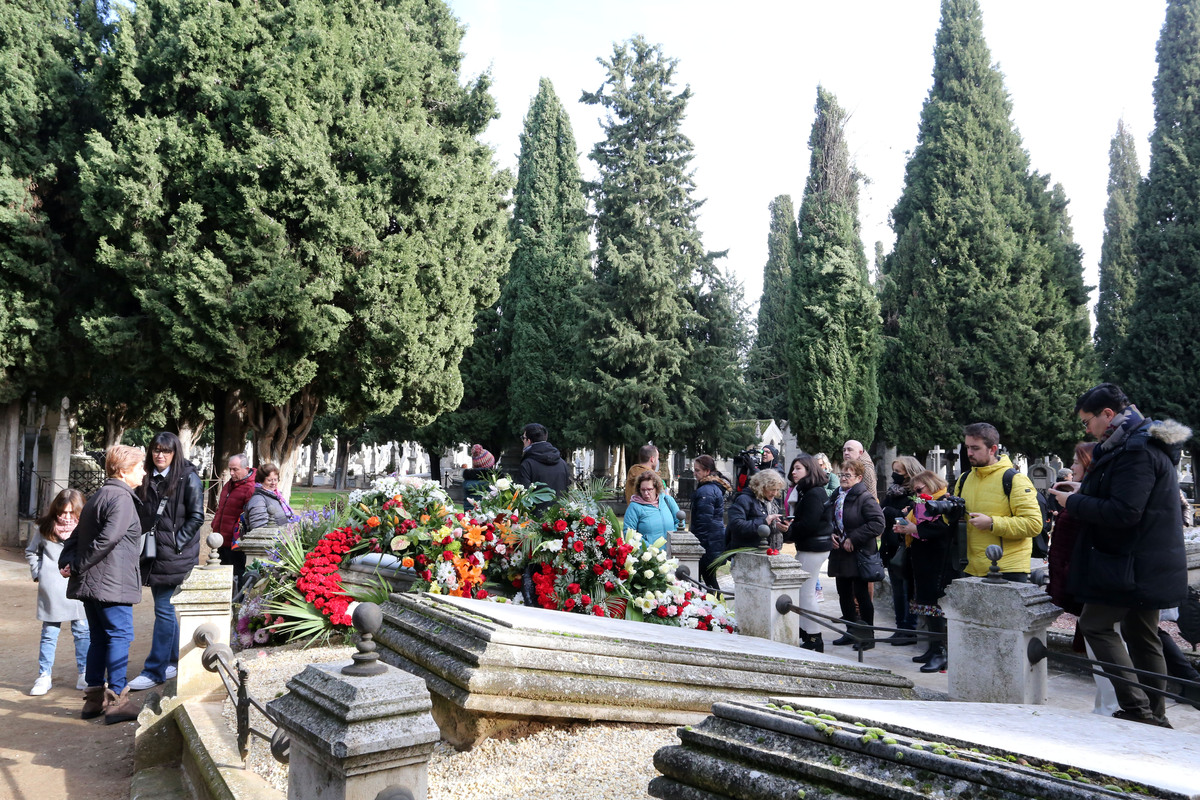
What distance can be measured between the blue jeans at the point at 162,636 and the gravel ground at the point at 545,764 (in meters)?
2.21

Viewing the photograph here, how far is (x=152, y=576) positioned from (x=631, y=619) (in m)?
3.75

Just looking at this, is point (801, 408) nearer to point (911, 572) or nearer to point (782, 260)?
point (782, 260)

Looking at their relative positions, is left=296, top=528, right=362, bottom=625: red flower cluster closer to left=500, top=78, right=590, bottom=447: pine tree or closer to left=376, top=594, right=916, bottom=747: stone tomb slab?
left=376, top=594, right=916, bottom=747: stone tomb slab

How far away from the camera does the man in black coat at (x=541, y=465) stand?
8273 mm

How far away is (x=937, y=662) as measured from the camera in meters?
6.60

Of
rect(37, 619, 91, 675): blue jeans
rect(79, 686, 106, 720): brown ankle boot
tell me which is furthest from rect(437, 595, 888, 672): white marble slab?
rect(37, 619, 91, 675): blue jeans

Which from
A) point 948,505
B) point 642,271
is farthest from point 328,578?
point 642,271

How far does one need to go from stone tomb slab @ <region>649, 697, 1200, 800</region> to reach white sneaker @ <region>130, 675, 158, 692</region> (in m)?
5.55

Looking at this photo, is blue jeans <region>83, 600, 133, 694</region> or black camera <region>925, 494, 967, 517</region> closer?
black camera <region>925, 494, 967, 517</region>

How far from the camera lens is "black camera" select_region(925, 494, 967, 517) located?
232 inches

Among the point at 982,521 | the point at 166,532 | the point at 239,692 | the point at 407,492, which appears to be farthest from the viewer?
the point at 407,492

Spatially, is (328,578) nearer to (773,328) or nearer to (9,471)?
(9,471)

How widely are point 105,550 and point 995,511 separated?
20.3ft

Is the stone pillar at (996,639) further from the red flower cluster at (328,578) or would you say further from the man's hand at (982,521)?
the red flower cluster at (328,578)
